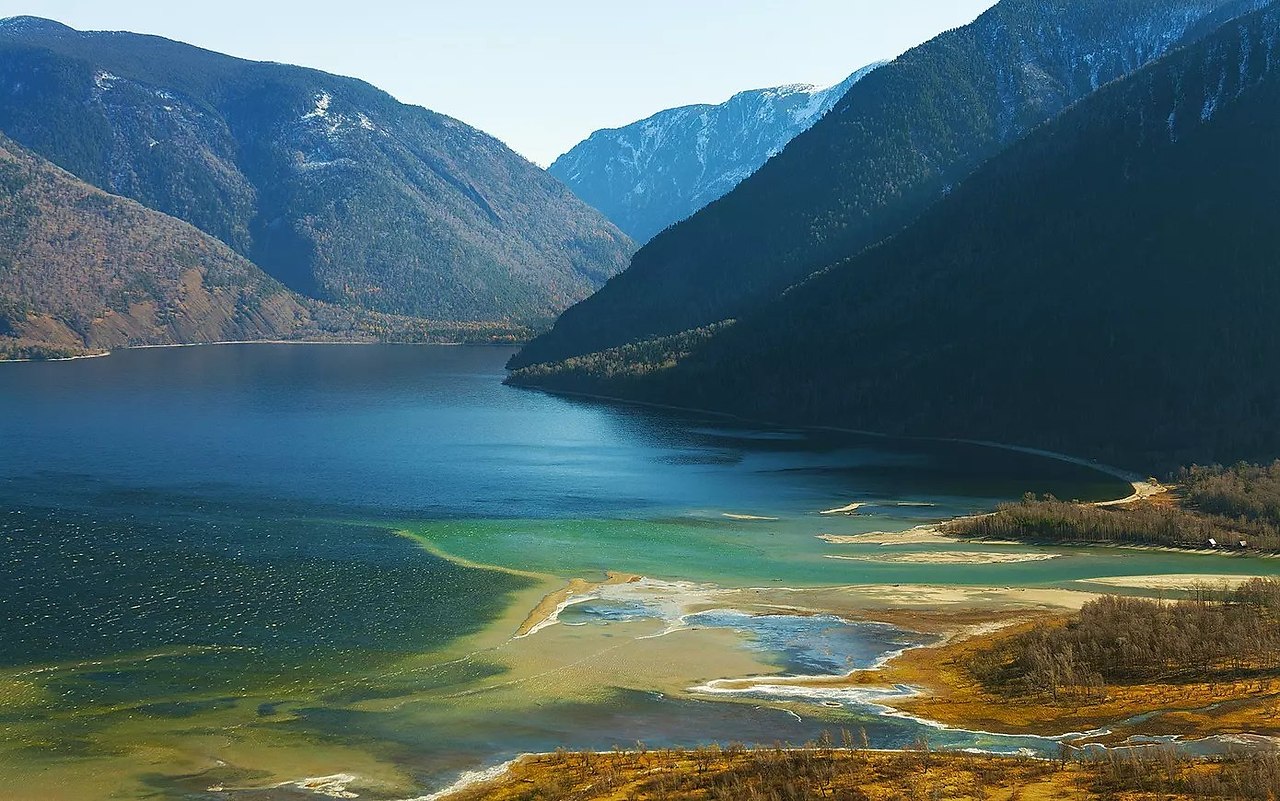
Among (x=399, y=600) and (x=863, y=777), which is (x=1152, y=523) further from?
(x=863, y=777)

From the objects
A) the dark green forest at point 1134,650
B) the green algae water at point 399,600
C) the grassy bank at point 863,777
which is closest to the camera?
the grassy bank at point 863,777

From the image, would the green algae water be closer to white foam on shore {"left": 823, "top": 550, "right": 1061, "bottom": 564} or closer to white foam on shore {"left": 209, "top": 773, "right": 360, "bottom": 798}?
white foam on shore {"left": 209, "top": 773, "right": 360, "bottom": 798}

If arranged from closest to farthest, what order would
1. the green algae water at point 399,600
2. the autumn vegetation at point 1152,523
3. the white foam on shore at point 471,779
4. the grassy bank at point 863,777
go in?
1. the grassy bank at point 863,777
2. the white foam on shore at point 471,779
3. the green algae water at point 399,600
4. the autumn vegetation at point 1152,523

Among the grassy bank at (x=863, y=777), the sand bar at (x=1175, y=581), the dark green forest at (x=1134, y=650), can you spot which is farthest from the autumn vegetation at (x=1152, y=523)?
the grassy bank at (x=863, y=777)

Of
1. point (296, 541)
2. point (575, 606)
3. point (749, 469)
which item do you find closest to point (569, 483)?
point (749, 469)

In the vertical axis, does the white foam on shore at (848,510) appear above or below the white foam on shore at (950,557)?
above

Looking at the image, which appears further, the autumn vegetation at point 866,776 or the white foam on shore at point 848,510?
the white foam on shore at point 848,510

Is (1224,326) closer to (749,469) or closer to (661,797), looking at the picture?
(749,469)

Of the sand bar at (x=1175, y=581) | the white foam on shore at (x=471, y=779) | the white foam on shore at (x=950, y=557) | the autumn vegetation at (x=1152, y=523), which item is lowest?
the white foam on shore at (x=471, y=779)

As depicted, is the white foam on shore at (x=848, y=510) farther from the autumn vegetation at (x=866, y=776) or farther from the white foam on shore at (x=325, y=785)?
the white foam on shore at (x=325, y=785)

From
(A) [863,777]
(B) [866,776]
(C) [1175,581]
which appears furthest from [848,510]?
(A) [863,777]
